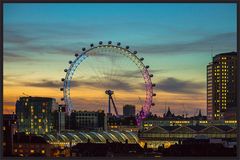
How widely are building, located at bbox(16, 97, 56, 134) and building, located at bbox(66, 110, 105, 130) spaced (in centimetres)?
238

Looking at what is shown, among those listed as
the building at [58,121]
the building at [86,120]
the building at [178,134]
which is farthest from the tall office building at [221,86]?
the building at [58,121]

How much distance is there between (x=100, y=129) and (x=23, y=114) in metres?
6.60

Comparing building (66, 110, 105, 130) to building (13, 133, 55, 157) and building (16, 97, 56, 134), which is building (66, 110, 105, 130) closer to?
building (16, 97, 56, 134)

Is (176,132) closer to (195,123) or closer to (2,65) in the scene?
(195,123)

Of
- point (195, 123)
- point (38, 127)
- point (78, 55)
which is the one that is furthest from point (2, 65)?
point (195, 123)

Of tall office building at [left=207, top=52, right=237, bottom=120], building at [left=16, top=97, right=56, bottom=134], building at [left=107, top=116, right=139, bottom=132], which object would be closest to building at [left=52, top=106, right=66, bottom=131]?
building at [left=16, top=97, right=56, bottom=134]

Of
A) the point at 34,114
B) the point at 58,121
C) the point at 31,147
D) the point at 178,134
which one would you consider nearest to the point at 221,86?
the point at 178,134

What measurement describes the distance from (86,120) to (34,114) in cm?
632

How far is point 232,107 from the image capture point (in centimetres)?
2752

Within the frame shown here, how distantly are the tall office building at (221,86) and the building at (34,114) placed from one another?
9.51m

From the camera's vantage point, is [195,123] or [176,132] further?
[195,123]

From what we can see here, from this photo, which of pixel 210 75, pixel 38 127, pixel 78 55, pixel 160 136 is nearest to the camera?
pixel 78 55

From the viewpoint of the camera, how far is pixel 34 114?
1928 centimetres

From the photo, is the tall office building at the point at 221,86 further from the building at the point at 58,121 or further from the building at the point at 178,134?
the building at the point at 58,121
